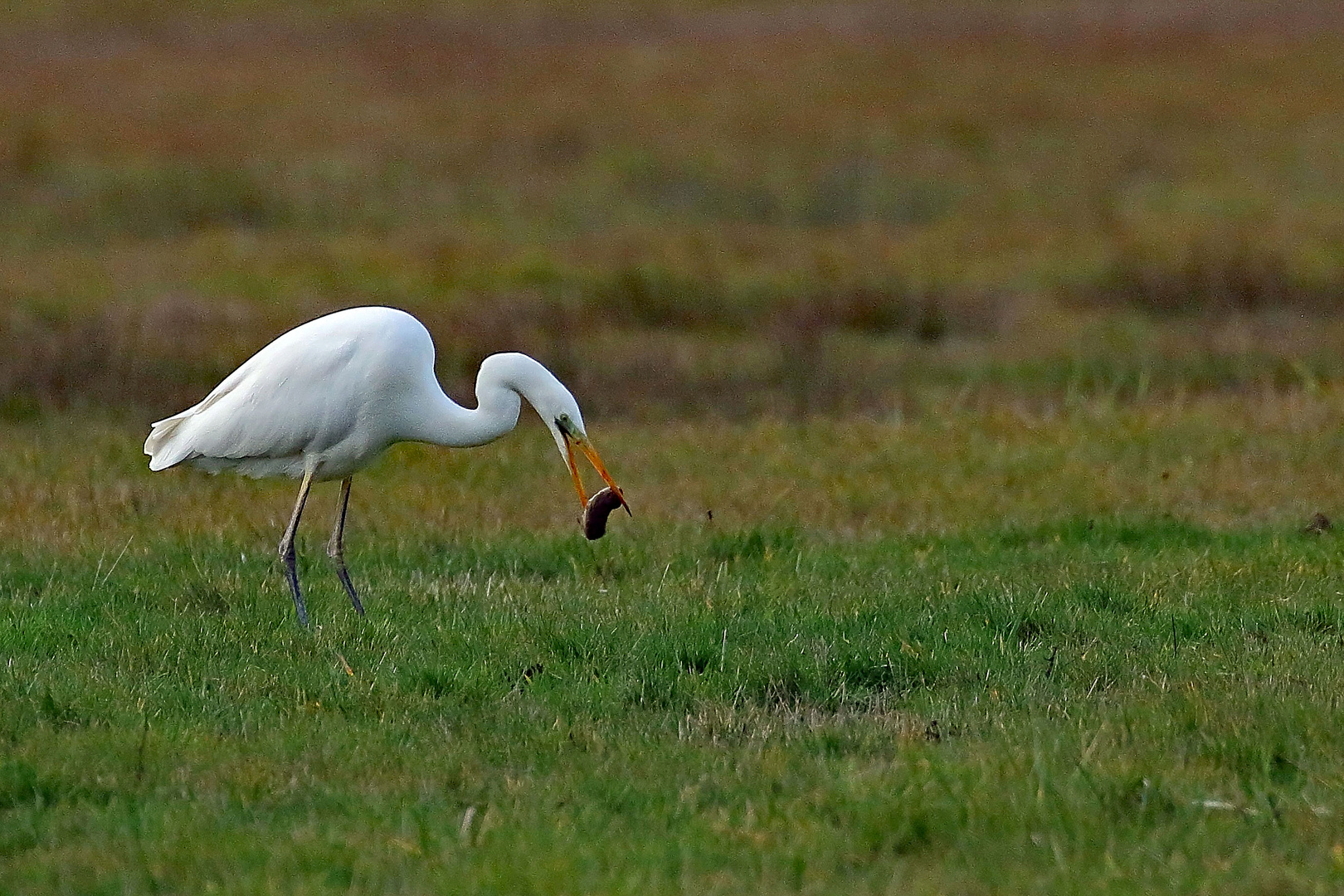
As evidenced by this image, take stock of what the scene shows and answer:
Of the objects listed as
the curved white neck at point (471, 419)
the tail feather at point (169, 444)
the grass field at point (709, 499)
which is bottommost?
the grass field at point (709, 499)

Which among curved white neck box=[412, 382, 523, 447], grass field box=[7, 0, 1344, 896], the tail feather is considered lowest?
grass field box=[7, 0, 1344, 896]

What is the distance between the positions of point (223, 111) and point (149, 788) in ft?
75.0

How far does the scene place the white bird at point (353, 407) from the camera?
7.41 meters

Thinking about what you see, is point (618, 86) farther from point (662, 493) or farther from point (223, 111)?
point (662, 493)

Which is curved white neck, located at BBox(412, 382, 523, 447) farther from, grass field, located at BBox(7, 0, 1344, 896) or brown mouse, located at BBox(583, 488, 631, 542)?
grass field, located at BBox(7, 0, 1344, 896)

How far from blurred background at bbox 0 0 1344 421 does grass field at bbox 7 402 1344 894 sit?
11.7ft

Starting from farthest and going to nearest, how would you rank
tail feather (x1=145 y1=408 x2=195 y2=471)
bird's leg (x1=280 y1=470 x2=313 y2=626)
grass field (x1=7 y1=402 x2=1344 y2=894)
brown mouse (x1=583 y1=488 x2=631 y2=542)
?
tail feather (x1=145 y1=408 x2=195 y2=471) < brown mouse (x1=583 y1=488 x2=631 y2=542) < bird's leg (x1=280 y1=470 x2=313 y2=626) < grass field (x1=7 y1=402 x2=1344 y2=894)

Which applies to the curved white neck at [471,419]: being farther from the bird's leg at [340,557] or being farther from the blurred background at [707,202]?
the blurred background at [707,202]

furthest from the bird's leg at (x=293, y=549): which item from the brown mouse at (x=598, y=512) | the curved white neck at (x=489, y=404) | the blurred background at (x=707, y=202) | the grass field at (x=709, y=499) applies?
the blurred background at (x=707, y=202)

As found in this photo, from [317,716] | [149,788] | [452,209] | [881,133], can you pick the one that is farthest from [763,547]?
[881,133]

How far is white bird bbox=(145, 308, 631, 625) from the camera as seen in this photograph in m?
7.41

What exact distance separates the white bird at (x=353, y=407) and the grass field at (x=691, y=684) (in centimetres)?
60

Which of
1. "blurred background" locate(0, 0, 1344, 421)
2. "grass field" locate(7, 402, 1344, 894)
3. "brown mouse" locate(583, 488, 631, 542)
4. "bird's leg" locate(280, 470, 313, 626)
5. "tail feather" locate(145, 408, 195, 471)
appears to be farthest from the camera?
"blurred background" locate(0, 0, 1344, 421)

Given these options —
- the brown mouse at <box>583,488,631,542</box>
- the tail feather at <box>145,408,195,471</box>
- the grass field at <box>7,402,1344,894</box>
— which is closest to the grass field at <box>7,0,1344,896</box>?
the grass field at <box>7,402,1344,894</box>
